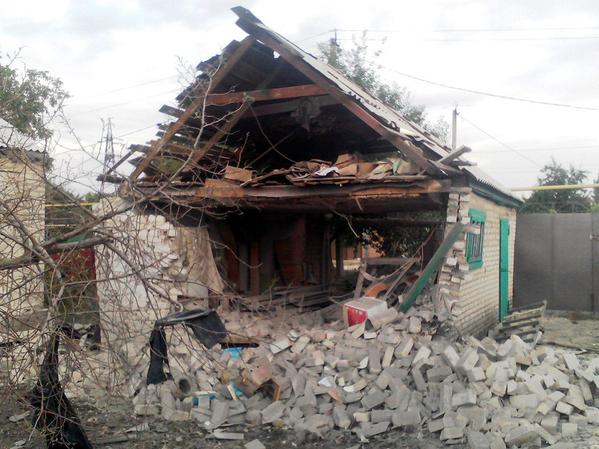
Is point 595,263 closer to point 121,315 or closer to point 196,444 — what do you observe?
point 196,444

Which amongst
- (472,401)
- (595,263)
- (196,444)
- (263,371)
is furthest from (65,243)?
(595,263)

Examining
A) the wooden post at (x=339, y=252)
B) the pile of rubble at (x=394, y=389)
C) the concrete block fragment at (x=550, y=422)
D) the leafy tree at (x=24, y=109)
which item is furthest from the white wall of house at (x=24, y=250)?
the wooden post at (x=339, y=252)

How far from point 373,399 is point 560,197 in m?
17.7

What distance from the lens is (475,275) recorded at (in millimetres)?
9891

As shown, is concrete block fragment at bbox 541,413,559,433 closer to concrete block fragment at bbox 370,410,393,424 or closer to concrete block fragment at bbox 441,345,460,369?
concrete block fragment at bbox 441,345,460,369

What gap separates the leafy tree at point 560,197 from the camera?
2170 cm

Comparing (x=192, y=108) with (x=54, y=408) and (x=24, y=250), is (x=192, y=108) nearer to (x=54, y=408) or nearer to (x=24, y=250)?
(x=54, y=408)

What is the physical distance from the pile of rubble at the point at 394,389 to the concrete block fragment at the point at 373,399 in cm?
1

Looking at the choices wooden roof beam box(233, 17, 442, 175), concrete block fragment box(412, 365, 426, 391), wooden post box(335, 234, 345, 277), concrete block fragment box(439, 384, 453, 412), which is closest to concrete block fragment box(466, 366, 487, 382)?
concrete block fragment box(439, 384, 453, 412)

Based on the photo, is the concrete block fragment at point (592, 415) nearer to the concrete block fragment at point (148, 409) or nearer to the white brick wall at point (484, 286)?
the white brick wall at point (484, 286)

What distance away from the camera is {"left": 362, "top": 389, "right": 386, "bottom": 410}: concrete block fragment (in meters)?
6.96

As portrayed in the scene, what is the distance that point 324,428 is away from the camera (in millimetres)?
6770

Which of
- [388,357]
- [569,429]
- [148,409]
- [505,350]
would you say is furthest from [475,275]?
[148,409]

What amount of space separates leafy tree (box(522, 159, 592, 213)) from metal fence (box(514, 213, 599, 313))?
742cm
